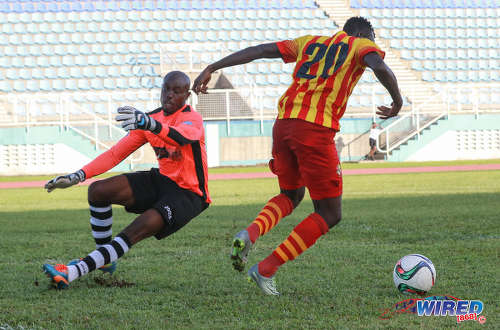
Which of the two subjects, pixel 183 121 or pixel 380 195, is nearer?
pixel 183 121

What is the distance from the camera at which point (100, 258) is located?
13.9 feet

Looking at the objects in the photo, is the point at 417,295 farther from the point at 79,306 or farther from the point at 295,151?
the point at 79,306

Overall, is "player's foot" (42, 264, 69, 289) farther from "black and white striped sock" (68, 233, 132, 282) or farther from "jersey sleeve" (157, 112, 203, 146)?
"jersey sleeve" (157, 112, 203, 146)

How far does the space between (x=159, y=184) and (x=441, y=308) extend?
82.4 inches

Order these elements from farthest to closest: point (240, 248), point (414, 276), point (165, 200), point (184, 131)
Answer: point (165, 200), point (184, 131), point (414, 276), point (240, 248)

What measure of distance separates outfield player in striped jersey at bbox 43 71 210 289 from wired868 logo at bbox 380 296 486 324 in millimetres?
1569

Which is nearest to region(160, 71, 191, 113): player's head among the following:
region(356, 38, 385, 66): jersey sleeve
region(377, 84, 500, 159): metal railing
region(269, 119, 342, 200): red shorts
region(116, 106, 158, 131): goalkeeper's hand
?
region(116, 106, 158, 131): goalkeeper's hand

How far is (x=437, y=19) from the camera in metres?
29.8

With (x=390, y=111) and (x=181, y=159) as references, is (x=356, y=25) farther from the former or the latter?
(x=181, y=159)

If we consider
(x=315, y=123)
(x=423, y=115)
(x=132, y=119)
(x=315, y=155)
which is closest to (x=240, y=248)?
(x=315, y=155)

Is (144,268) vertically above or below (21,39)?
below

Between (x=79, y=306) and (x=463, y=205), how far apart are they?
7.05 meters

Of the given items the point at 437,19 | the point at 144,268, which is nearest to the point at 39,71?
the point at 437,19

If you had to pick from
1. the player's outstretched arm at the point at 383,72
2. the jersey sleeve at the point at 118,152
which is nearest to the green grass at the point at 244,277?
the jersey sleeve at the point at 118,152
